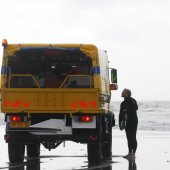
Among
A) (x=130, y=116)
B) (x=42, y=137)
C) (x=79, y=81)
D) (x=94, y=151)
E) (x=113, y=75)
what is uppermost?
(x=113, y=75)

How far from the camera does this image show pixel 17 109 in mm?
16312

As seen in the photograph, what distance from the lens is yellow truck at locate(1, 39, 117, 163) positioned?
640 inches

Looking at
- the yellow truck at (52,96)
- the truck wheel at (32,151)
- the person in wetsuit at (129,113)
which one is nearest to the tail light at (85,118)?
the yellow truck at (52,96)

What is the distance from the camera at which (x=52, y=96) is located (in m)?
16.3

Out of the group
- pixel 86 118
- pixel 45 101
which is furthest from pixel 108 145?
pixel 45 101

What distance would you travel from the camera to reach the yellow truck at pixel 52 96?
16.2m

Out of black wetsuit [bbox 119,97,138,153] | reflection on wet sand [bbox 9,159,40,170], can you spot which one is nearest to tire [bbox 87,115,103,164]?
reflection on wet sand [bbox 9,159,40,170]

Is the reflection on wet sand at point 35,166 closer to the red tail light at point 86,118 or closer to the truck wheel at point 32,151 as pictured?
the red tail light at point 86,118

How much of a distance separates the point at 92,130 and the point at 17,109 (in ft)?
5.65

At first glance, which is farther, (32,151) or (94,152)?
(32,151)

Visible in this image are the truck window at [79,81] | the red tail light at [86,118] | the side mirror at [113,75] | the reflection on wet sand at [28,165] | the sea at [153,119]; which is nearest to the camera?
the reflection on wet sand at [28,165]

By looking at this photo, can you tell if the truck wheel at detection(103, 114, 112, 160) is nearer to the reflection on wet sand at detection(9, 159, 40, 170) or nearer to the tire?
the tire

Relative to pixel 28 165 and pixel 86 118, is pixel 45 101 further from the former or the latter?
pixel 28 165

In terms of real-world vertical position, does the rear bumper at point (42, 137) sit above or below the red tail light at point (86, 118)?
below
